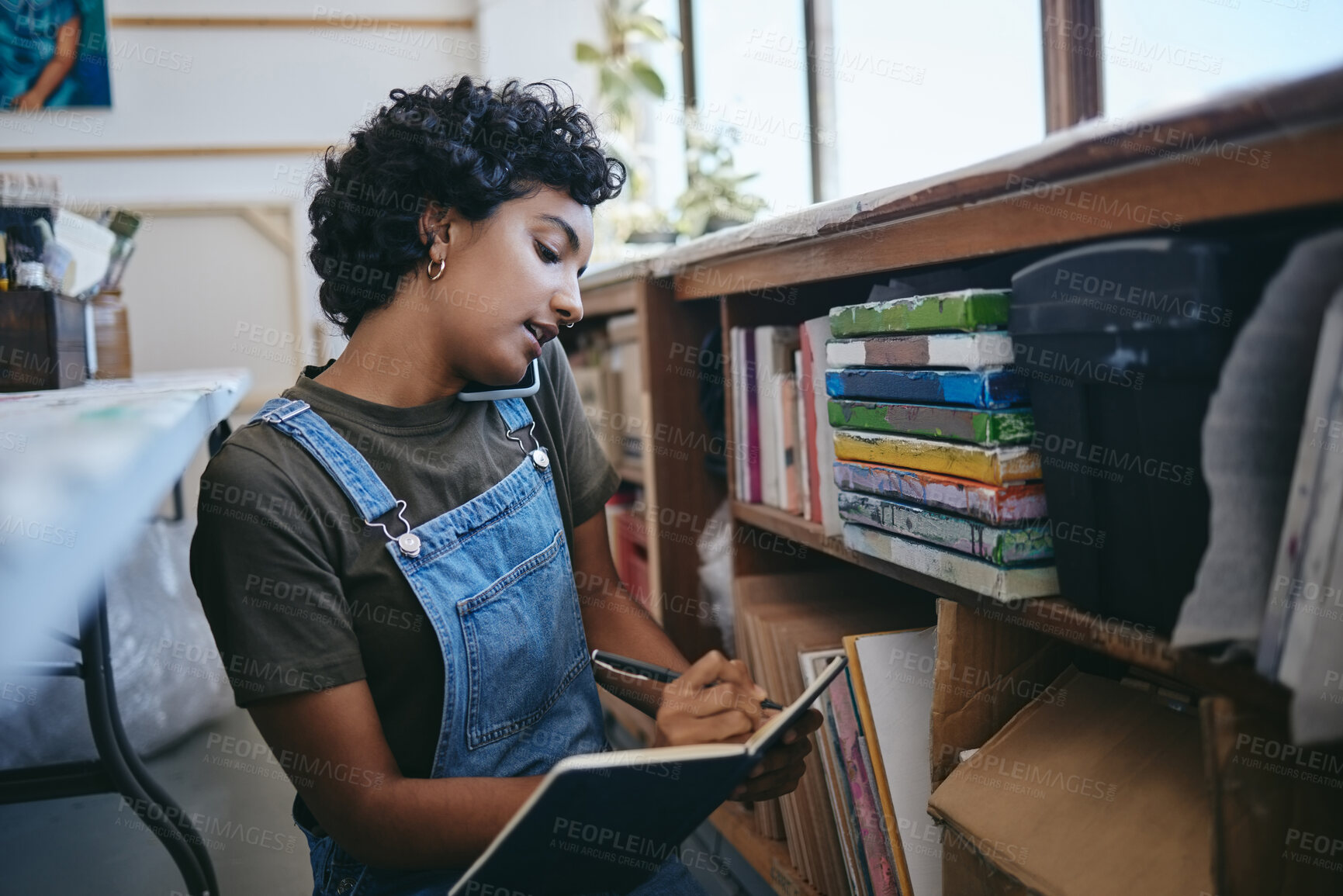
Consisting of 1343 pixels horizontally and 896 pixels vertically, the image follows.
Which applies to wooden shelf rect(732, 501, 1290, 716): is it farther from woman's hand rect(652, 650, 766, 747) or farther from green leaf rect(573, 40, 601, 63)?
green leaf rect(573, 40, 601, 63)

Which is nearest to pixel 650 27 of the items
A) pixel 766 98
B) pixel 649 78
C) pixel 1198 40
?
pixel 649 78

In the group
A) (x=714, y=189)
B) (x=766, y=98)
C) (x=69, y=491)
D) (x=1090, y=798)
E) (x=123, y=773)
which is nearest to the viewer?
(x=69, y=491)

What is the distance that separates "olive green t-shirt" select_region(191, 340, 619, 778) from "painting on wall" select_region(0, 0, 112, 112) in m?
4.17

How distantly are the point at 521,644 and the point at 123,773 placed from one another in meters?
0.93

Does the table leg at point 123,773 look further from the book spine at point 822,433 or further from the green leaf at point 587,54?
the green leaf at point 587,54

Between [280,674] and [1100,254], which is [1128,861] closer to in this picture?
[1100,254]

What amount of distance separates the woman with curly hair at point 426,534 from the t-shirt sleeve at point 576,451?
8cm

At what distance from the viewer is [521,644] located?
1061 millimetres

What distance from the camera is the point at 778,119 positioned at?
9.53ft

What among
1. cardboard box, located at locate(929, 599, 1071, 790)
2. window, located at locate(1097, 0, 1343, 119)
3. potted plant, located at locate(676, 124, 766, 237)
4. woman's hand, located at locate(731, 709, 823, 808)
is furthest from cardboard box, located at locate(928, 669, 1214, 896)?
potted plant, located at locate(676, 124, 766, 237)

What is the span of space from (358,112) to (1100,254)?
437 cm

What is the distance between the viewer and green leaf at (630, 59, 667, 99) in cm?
320

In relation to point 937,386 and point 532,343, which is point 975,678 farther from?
point 532,343

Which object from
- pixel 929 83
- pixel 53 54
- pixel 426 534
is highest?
pixel 53 54
